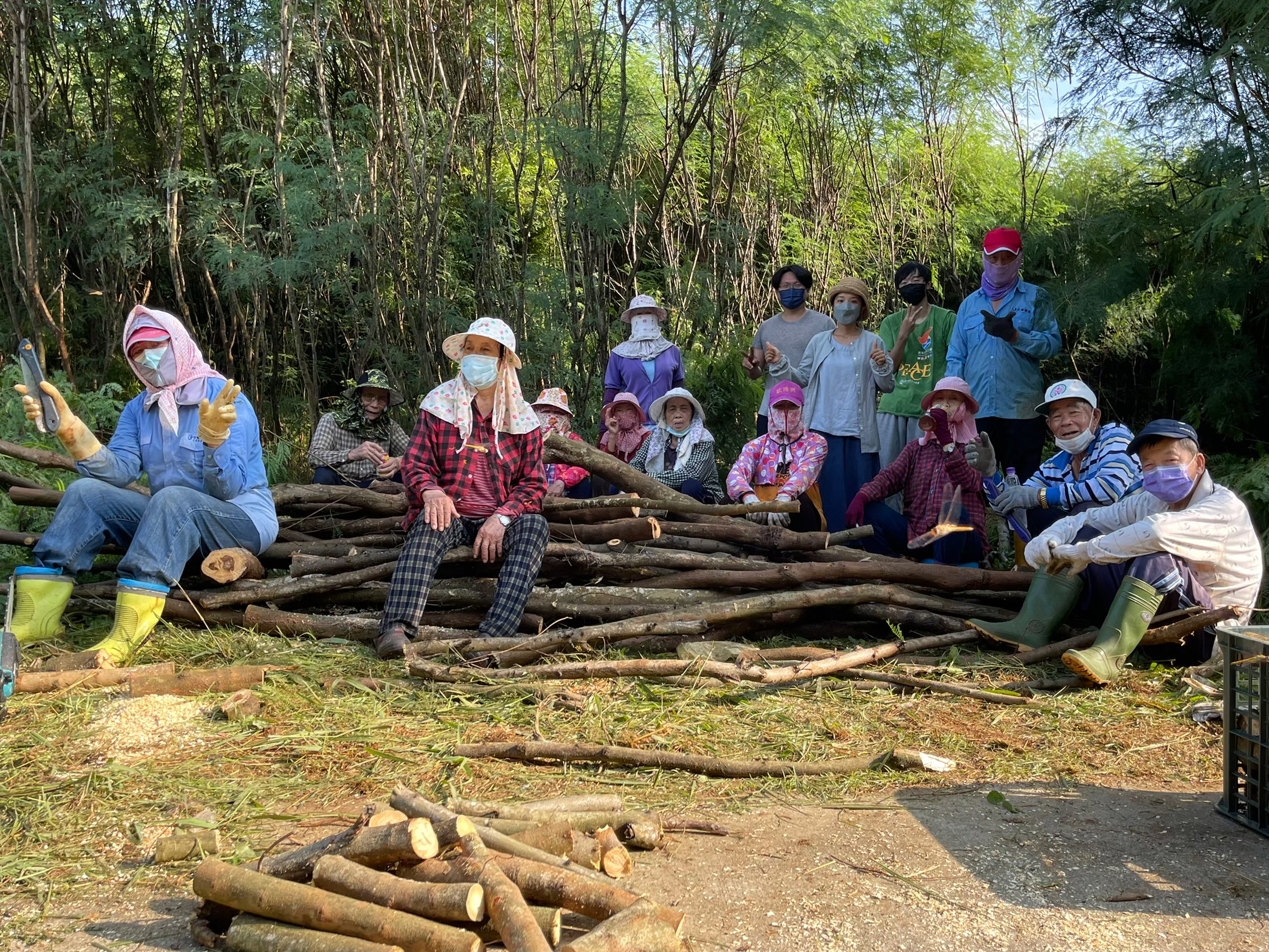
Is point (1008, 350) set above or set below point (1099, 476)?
above

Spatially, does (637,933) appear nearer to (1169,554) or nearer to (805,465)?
→ (1169,554)

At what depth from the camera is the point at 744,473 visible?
6.49m

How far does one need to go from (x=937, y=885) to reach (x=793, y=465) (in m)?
3.84

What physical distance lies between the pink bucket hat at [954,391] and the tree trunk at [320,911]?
4.62 m

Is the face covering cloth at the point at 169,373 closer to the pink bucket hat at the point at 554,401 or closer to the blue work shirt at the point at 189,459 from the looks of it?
the blue work shirt at the point at 189,459

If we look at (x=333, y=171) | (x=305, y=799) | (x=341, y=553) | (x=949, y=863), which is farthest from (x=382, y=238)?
(x=949, y=863)

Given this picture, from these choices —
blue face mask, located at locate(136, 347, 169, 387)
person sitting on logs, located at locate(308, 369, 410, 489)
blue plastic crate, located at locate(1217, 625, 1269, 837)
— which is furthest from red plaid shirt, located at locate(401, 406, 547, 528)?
blue plastic crate, located at locate(1217, 625, 1269, 837)

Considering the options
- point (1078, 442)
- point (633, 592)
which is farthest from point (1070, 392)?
point (633, 592)

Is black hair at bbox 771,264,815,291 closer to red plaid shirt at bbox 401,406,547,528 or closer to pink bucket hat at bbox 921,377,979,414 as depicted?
pink bucket hat at bbox 921,377,979,414

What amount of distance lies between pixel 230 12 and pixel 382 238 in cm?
255

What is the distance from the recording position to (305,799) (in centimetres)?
337

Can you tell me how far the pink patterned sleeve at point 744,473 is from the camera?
21.0ft

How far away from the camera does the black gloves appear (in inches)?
243

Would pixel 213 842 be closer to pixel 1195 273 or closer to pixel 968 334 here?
pixel 968 334
